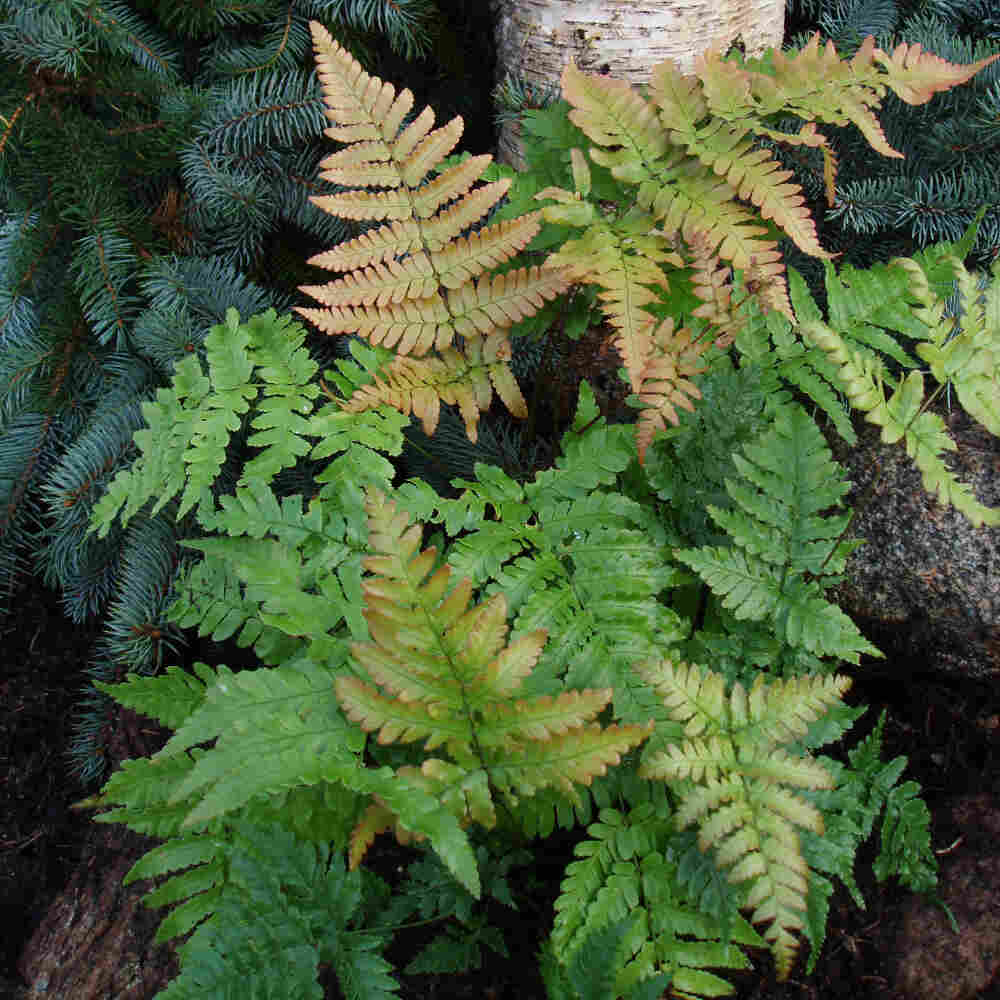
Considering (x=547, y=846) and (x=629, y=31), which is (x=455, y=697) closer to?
(x=547, y=846)

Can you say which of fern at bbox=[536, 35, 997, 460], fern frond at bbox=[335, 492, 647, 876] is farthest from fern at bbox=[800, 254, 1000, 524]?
fern frond at bbox=[335, 492, 647, 876]

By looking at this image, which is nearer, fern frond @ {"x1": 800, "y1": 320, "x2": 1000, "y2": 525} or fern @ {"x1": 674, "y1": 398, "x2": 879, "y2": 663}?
fern frond @ {"x1": 800, "y1": 320, "x2": 1000, "y2": 525}

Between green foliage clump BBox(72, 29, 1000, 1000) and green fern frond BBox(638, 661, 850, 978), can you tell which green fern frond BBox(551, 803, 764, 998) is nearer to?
green foliage clump BBox(72, 29, 1000, 1000)

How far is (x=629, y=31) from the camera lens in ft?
8.52

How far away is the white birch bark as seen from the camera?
258cm

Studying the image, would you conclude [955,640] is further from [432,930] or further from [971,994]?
[432,930]

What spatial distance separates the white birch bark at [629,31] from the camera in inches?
102

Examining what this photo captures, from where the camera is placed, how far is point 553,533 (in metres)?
2.24

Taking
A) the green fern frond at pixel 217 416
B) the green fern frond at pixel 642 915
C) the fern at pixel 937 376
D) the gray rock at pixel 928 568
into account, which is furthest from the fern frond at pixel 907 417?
the green fern frond at pixel 217 416

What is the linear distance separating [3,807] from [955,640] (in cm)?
316

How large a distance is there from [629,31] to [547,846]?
242 cm

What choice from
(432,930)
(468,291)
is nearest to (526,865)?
(432,930)

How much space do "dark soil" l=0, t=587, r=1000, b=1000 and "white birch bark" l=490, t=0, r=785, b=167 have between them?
2.02 meters

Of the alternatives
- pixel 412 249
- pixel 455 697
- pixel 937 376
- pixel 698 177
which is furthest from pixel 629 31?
pixel 455 697
